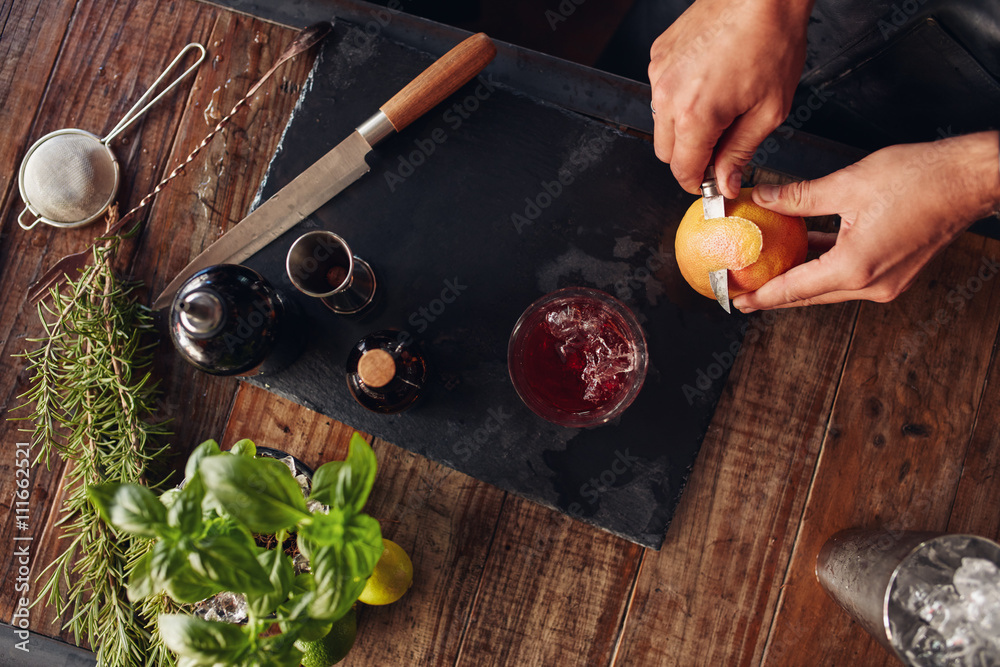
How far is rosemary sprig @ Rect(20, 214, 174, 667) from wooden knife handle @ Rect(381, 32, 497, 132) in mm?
661

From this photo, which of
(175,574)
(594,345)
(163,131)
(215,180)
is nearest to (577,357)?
(594,345)

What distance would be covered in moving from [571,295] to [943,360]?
0.84 metres

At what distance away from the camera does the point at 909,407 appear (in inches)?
49.2

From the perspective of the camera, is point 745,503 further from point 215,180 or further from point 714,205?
point 215,180

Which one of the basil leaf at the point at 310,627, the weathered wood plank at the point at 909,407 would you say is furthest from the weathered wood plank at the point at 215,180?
the weathered wood plank at the point at 909,407

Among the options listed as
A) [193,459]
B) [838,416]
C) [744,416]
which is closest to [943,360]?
[838,416]

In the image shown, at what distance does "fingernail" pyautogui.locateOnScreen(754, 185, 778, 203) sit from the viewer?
982 mm

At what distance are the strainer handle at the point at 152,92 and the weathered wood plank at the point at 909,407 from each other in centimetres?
158

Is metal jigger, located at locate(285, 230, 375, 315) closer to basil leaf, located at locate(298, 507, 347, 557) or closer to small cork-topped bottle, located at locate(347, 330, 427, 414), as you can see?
small cork-topped bottle, located at locate(347, 330, 427, 414)

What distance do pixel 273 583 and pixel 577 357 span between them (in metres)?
0.63

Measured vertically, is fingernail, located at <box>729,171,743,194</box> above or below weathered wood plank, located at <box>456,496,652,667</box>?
above

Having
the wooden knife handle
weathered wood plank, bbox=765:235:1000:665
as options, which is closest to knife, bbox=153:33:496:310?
the wooden knife handle

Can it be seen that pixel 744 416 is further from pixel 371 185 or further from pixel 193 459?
pixel 193 459

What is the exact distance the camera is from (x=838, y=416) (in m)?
1.25
